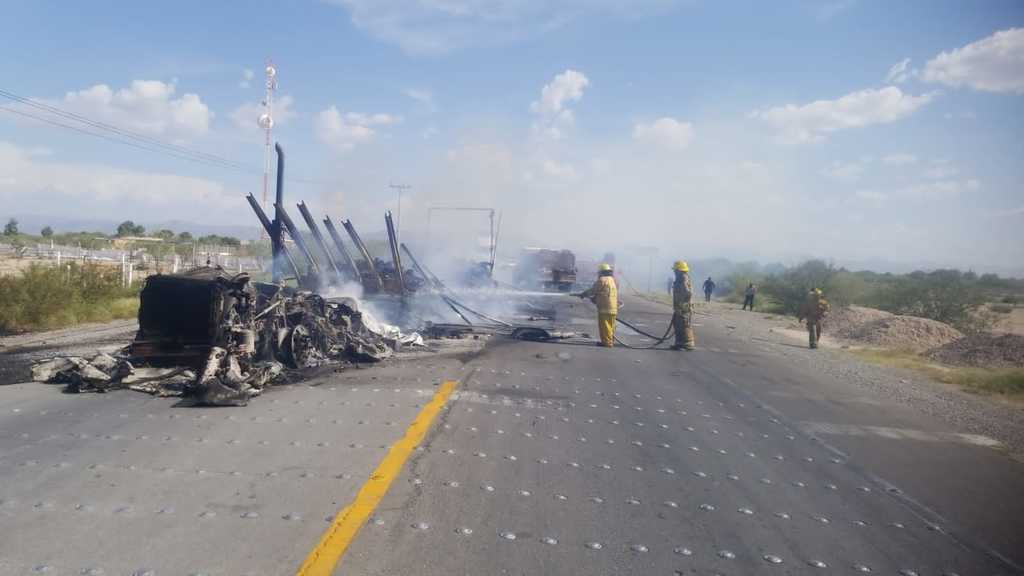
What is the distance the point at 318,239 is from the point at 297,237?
145cm

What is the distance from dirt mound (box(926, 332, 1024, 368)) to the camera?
1525 cm

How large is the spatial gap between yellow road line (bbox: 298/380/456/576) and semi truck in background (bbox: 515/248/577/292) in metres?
24.4

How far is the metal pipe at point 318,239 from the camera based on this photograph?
15.5 m

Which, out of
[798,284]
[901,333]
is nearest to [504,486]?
[901,333]

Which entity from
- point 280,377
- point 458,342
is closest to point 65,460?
point 280,377

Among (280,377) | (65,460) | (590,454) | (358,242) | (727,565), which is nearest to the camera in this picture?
(727,565)

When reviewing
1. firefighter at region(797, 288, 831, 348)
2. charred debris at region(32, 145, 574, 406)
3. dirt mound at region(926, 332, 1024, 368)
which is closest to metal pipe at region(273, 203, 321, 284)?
charred debris at region(32, 145, 574, 406)

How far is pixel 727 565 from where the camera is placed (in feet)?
12.4

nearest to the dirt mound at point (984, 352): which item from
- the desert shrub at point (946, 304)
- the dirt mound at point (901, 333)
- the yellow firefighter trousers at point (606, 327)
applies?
the dirt mound at point (901, 333)

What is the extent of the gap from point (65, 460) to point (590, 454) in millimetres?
3923

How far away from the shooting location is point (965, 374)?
1352cm

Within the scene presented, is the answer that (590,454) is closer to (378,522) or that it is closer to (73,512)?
(378,522)

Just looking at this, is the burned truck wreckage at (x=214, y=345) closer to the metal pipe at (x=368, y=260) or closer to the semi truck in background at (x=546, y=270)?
the metal pipe at (x=368, y=260)

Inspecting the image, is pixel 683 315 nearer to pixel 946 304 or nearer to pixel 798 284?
pixel 946 304
